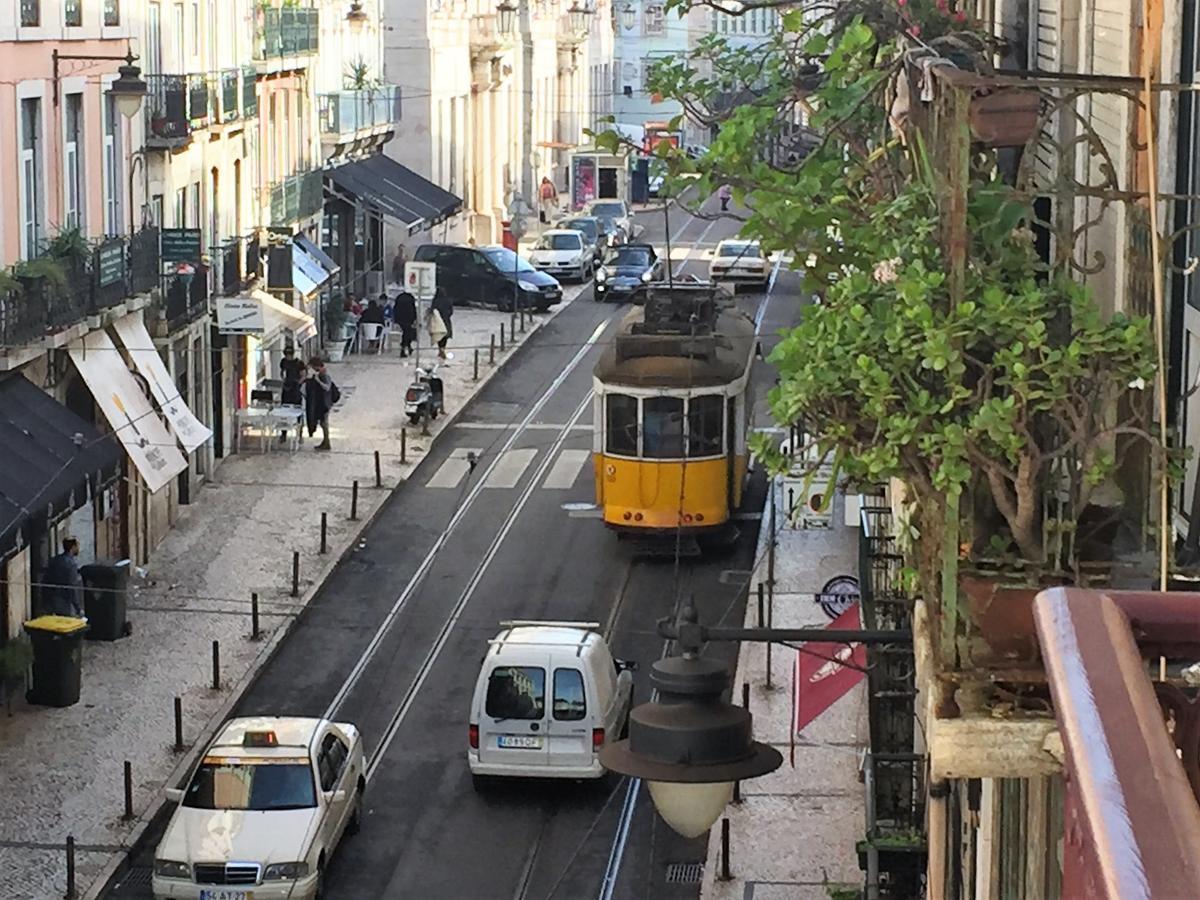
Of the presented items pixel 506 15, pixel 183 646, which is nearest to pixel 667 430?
pixel 183 646

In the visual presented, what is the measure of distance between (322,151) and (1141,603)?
47.3 meters

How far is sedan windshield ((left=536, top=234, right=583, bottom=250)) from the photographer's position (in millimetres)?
61059

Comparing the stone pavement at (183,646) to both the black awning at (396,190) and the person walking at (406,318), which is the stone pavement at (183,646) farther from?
the black awning at (396,190)

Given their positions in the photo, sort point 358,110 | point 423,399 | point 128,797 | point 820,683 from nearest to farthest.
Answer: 1. point 820,683
2. point 128,797
3. point 423,399
4. point 358,110

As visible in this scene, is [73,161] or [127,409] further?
[73,161]

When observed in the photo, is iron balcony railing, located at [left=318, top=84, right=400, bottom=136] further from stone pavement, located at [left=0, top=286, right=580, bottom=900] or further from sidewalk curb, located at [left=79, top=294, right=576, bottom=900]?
sidewalk curb, located at [left=79, top=294, right=576, bottom=900]

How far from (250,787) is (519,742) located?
3091 millimetres

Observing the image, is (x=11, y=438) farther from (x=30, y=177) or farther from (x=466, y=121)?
(x=466, y=121)

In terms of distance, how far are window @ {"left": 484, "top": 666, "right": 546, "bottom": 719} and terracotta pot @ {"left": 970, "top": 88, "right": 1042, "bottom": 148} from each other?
12.5 m

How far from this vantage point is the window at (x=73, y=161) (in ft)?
88.5

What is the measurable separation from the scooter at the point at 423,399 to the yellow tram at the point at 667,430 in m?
9.83

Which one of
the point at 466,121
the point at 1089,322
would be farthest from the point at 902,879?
the point at 466,121

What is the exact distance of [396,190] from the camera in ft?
179

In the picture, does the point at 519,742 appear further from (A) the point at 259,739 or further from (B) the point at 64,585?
(B) the point at 64,585
